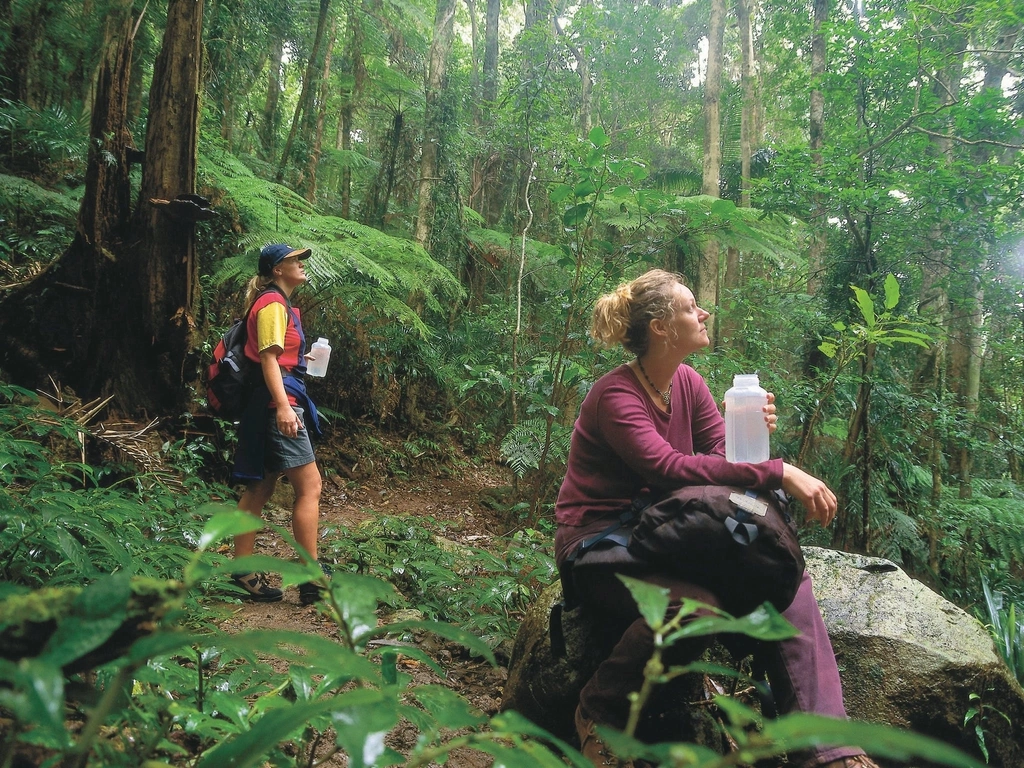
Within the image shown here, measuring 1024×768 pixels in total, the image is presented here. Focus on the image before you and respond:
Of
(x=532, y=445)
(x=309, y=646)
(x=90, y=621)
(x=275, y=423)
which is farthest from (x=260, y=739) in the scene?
(x=532, y=445)

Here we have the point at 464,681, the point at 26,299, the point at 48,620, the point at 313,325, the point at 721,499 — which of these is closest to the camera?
the point at 48,620

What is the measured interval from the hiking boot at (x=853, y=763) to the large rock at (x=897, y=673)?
1.79ft

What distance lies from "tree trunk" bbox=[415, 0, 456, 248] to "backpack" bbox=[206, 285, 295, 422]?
16.6ft

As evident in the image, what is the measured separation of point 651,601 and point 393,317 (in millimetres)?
6246

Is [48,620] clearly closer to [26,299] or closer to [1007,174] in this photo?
[26,299]

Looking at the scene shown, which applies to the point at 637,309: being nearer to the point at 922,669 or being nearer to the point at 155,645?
the point at 922,669

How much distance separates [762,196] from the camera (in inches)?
253

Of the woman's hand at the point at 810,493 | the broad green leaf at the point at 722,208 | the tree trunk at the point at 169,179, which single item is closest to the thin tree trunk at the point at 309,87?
the tree trunk at the point at 169,179

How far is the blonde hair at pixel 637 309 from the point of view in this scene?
2322 millimetres

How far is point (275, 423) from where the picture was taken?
127 inches

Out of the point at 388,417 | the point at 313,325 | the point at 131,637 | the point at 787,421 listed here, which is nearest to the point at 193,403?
the point at 313,325

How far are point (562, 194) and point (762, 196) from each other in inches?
130

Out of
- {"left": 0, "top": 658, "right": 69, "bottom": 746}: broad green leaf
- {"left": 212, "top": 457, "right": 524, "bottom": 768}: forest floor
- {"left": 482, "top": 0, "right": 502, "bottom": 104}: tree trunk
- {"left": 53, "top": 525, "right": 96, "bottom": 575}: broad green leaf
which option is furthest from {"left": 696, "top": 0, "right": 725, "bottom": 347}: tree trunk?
{"left": 0, "top": 658, "right": 69, "bottom": 746}: broad green leaf

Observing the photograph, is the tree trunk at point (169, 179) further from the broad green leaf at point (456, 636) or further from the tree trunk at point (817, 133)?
the tree trunk at point (817, 133)
